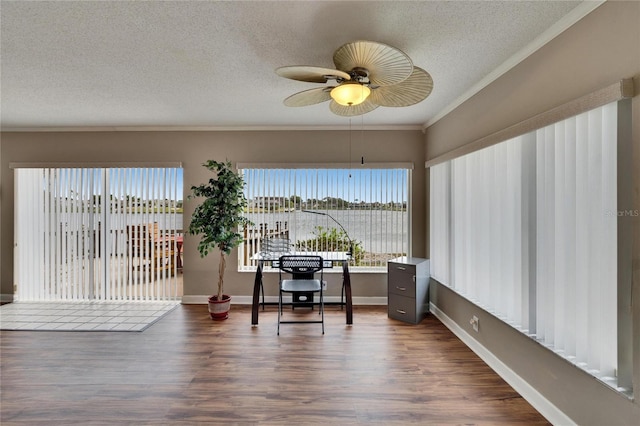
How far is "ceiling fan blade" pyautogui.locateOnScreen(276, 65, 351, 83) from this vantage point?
1714 millimetres

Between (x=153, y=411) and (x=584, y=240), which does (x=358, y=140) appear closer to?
(x=584, y=240)

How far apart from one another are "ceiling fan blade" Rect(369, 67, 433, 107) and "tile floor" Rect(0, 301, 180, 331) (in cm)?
342

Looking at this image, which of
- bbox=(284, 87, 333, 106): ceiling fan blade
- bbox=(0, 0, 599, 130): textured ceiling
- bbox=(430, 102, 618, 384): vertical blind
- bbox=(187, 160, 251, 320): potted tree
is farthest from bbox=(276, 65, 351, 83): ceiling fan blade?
bbox=(187, 160, 251, 320): potted tree

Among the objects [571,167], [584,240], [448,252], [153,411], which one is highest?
[571,167]

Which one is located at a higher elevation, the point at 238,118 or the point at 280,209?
the point at 238,118

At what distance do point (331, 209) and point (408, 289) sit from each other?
1.50m

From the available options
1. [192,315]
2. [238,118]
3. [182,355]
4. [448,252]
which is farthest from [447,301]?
[238,118]

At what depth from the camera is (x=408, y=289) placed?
138 inches

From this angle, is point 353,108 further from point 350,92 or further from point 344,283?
point 344,283

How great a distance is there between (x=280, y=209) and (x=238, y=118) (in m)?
1.33

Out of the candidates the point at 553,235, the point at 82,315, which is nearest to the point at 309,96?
the point at 553,235

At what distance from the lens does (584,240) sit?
1647 mm

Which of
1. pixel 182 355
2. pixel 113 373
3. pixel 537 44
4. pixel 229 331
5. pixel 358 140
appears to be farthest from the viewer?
pixel 358 140

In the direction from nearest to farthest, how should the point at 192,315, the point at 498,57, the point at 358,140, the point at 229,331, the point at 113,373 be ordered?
1. the point at 498,57
2. the point at 113,373
3. the point at 229,331
4. the point at 192,315
5. the point at 358,140
